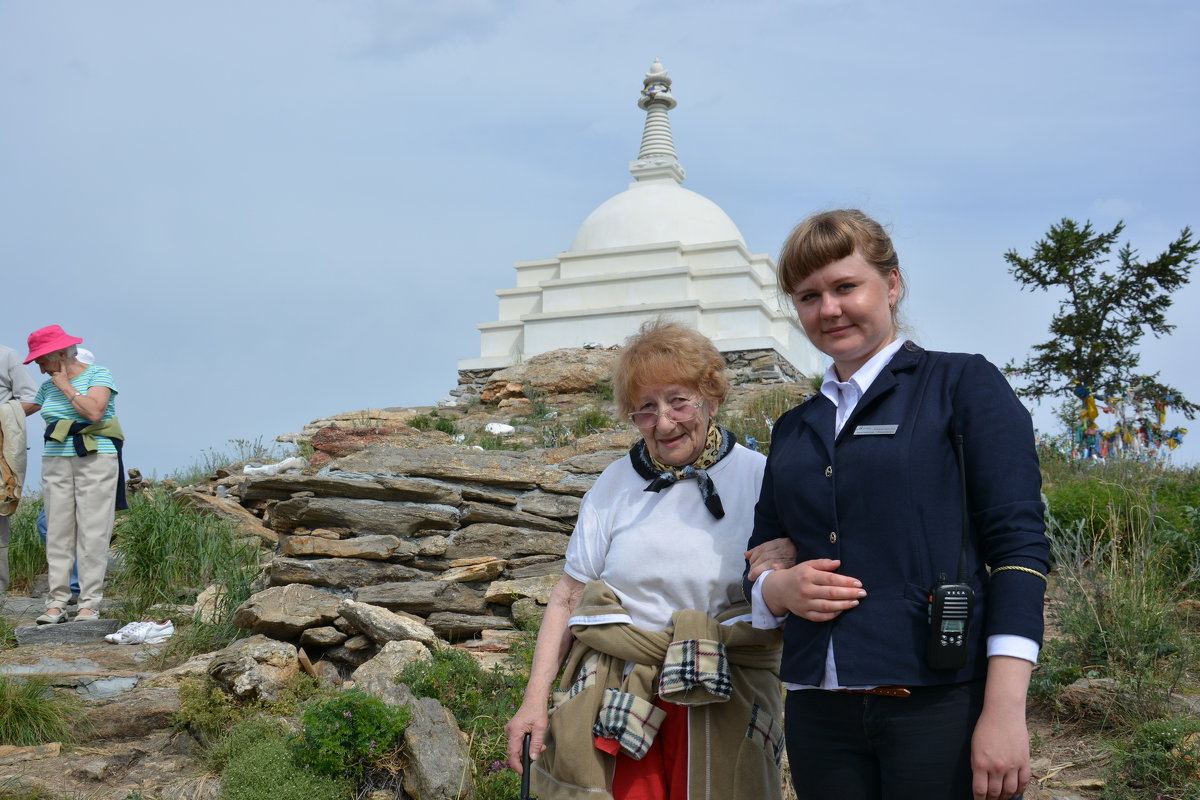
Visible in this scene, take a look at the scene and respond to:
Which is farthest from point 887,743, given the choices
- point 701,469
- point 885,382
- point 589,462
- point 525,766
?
point 589,462

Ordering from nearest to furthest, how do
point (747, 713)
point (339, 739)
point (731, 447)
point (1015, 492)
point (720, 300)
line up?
point (1015, 492) → point (747, 713) → point (731, 447) → point (339, 739) → point (720, 300)

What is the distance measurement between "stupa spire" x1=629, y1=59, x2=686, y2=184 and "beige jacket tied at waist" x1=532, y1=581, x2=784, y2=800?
22.7 metres

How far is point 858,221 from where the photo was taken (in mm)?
2139

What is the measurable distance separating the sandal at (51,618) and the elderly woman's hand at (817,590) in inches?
251

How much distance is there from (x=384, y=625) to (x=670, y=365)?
3.46 meters

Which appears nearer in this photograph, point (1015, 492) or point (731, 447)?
point (1015, 492)

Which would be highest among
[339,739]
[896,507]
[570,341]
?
[570,341]

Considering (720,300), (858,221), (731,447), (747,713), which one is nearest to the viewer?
(858,221)

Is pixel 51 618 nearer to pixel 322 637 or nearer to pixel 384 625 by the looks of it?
pixel 322 637

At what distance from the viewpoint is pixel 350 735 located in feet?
13.7

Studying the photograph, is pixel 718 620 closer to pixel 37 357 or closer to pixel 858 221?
pixel 858 221

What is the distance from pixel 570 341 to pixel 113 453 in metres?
13.9

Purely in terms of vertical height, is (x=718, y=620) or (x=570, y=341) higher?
(x=570, y=341)

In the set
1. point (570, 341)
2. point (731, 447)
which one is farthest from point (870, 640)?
point (570, 341)
